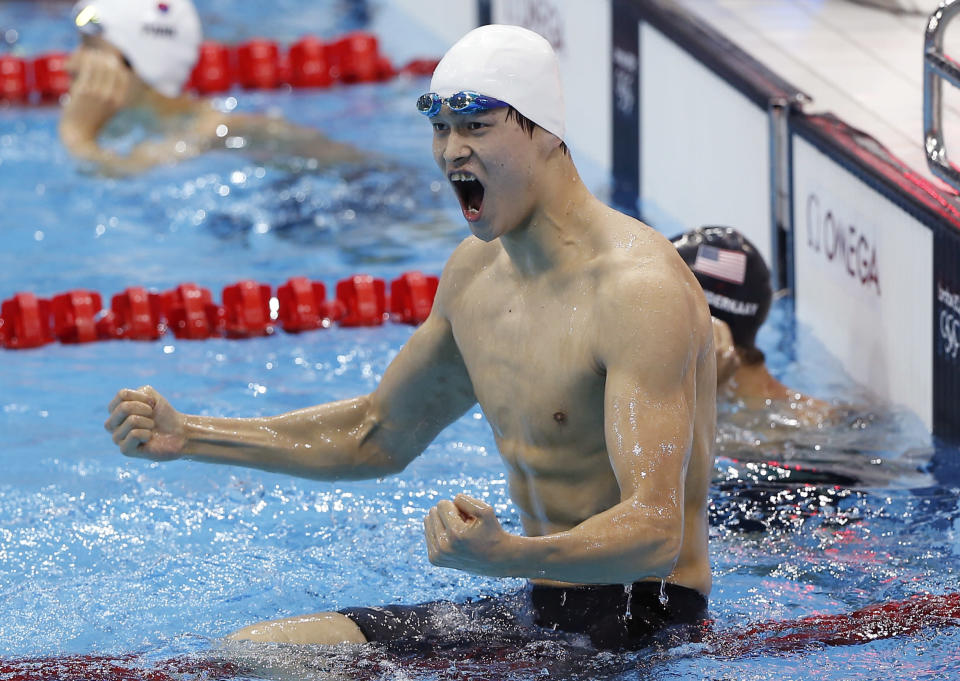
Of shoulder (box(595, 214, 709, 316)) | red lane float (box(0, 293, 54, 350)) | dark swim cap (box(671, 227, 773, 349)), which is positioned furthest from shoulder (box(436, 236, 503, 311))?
red lane float (box(0, 293, 54, 350))

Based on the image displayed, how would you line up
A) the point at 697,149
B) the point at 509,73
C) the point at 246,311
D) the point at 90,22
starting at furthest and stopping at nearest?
the point at 90,22
the point at 697,149
the point at 246,311
the point at 509,73

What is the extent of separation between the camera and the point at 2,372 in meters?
4.71

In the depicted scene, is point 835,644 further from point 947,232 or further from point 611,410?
point 947,232

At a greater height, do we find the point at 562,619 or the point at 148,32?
the point at 148,32

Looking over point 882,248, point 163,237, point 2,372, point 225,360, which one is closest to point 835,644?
point 882,248

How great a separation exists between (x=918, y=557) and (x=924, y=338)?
90 centimetres

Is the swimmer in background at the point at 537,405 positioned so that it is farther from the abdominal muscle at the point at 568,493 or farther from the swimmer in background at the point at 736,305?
the swimmer in background at the point at 736,305

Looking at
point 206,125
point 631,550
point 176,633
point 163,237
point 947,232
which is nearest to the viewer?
point 631,550

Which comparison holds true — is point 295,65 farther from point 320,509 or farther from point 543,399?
point 543,399

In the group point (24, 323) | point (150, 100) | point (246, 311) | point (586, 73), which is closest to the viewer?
point (24, 323)

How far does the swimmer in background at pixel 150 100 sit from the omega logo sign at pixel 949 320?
10.5 ft

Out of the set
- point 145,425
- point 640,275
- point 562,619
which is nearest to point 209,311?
point 145,425

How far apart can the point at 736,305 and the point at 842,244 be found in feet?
2.89

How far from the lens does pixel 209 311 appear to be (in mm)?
5004
